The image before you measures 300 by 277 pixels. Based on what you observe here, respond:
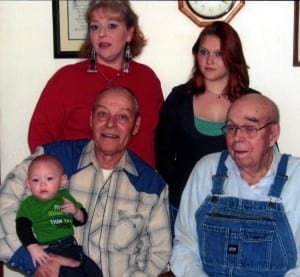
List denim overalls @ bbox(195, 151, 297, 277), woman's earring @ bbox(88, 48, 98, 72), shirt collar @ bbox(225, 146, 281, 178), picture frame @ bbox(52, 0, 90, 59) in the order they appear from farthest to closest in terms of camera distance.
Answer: picture frame @ bbox(52, 0, 90, 59) → woman's earring @ bbox(88, 48, 98, 72) → shirt collar @ bbox(225, 146, 281, 178) → denim overalls @ bbox(195, 151, 297, 277)

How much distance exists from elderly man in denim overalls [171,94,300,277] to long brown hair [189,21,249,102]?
1.33ft

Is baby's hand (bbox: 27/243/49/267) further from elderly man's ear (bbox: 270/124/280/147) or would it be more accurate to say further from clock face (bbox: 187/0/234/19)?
clock face (bbox: 187/0/234/19)

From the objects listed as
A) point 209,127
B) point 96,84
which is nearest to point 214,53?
point 209,127

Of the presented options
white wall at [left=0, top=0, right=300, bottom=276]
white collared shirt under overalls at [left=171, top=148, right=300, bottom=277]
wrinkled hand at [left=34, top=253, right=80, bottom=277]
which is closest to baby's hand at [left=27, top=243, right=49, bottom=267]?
wrinkled hand at [left=34, top=253, right=80, bottom=277]

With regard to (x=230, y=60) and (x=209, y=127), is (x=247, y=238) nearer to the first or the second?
(x=209, y=127)

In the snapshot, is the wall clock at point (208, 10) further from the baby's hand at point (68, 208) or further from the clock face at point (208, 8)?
the baby's hand at point (68, 208)

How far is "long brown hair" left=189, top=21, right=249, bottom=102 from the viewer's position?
7.79 feet

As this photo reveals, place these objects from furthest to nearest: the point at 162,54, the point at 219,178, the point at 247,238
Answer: the point at 162,54, the point at 219,178, the point at 247,238

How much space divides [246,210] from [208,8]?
1147mm

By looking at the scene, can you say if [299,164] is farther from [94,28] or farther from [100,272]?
[94,28]

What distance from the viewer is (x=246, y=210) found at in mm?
1977

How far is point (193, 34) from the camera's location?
2.75 m

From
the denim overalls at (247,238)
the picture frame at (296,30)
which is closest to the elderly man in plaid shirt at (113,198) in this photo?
the denim overalls at (247,238)

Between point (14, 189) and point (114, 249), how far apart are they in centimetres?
45
